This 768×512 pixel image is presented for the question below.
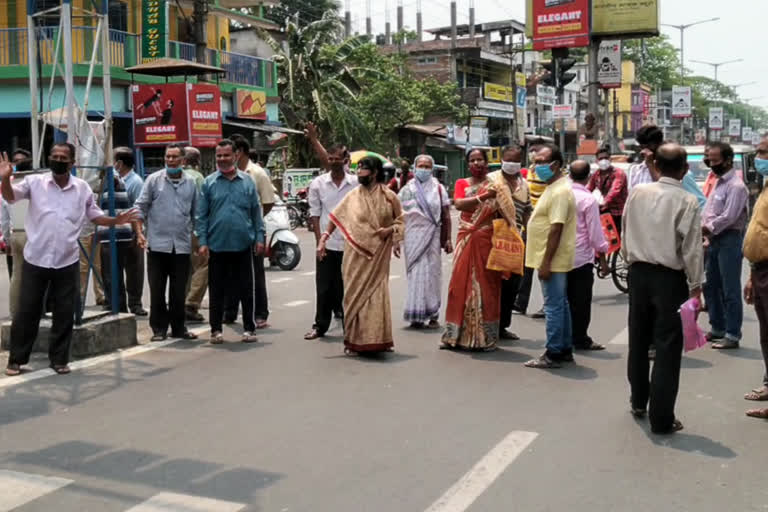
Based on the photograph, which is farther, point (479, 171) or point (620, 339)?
point (620, 339)

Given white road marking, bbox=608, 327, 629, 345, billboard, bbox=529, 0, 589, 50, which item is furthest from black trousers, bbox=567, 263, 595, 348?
billboard, bbox=529, 0, 589, 50

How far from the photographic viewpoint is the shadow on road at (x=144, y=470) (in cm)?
459

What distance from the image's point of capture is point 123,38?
26.0 meters

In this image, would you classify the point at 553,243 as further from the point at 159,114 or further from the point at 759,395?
the point at 159,114

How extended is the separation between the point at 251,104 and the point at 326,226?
21.4m

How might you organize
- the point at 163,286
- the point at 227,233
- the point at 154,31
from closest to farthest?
the point at 227,233
the point at 163,286
the point at 154,31

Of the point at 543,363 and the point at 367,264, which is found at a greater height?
the point at 367,264

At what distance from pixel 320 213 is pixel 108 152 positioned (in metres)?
2.18

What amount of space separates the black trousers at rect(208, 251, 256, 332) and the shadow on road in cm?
333

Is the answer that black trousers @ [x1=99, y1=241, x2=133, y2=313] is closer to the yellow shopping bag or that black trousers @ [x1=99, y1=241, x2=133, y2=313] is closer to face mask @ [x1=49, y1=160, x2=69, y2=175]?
face mask @ [x1=49, y1=160, x2=69, y2=175]

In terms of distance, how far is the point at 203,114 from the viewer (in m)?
23.7

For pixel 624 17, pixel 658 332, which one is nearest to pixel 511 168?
pixel 658 332

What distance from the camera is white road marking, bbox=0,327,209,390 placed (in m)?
6.98

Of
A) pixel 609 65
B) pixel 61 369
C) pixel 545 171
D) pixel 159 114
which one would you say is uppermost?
pixel 609 65
